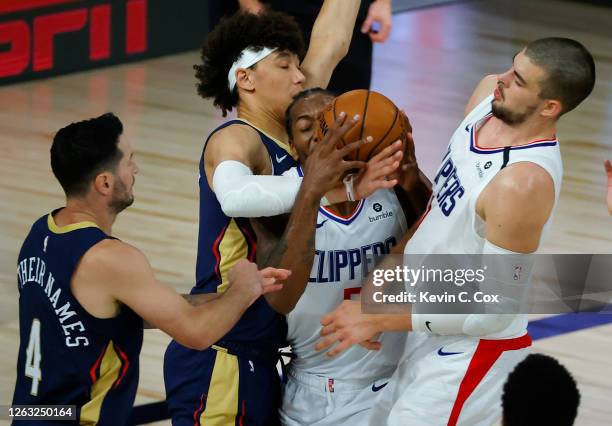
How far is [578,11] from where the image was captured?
16094 mm

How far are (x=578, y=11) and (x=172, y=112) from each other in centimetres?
682

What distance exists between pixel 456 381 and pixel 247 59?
1.47 meters

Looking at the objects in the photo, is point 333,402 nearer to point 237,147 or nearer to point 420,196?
point 420,196

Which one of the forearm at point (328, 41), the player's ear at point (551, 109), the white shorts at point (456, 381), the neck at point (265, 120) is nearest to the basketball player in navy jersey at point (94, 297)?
the neck at point (265, 120)

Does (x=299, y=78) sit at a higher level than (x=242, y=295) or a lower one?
higher

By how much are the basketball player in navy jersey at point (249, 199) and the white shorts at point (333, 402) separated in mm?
A: 121

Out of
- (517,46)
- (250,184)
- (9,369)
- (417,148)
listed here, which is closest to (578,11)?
(517,46)

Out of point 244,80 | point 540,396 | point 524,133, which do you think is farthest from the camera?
point 244,80

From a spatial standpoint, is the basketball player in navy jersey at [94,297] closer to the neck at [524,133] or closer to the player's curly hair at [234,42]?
the player's curly hair at [234,42]

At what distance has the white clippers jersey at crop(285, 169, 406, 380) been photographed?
4754 mm

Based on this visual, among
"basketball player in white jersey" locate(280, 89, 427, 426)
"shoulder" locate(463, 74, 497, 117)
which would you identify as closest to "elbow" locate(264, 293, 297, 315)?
"basketball player in white jersey" locate(280, 89, 427, 426)

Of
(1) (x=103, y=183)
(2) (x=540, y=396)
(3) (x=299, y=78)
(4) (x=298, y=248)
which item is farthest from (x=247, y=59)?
(2) (x=540, y=396)

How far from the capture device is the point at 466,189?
14.9ft

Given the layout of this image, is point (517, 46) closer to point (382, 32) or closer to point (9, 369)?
point (382, 32)
